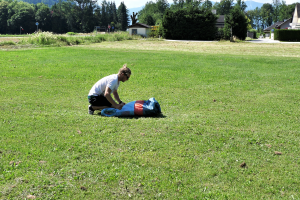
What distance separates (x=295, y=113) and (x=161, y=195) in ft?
17.8

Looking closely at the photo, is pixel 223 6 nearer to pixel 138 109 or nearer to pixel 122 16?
pixel 122 16

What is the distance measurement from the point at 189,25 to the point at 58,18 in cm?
7742

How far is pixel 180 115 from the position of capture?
7.41 metres

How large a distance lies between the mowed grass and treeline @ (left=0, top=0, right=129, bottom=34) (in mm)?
109796

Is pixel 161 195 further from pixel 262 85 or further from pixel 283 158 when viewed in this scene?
pixel 262 85

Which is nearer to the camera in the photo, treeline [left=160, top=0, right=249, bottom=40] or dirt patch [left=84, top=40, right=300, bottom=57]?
dirt patch [left=84, top=40, right=300, bottom=57]

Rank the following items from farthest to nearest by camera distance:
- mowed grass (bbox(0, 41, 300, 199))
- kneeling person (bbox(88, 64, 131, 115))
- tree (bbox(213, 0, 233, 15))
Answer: tree (bbox(213, 0, 233, 15)), kneeling person (bbox(88, 64, 131, 115)), mowed grass (bbox(0, 41, 300, 199))

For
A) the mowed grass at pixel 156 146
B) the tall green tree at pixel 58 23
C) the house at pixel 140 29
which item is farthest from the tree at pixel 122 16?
the mowed grass at pixel 156 146

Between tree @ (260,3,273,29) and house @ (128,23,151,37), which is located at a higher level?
tree @ (260,3,273,29)

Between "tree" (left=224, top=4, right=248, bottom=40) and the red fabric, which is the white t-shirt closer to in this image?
the red fabric

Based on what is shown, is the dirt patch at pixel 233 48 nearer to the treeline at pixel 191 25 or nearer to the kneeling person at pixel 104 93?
the kneeling person at pixel 104 93

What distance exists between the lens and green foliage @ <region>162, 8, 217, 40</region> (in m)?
51.7

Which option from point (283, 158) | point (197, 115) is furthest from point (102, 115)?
point (283, 158)

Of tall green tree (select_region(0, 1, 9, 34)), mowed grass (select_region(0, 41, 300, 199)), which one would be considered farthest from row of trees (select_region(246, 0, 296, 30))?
mowed grass (select_region(0, 41, 300, 199))
